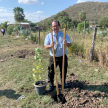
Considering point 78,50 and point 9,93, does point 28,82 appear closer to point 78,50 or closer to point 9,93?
point 9,93

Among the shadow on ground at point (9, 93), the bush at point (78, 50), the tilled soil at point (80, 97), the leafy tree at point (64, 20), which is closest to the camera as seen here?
the tilled soil at point (80, 97)

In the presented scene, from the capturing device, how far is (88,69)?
185 inches

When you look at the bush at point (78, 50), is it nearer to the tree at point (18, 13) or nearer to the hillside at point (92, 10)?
the tree at point (18, 13)

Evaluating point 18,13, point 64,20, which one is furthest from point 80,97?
point 18,13

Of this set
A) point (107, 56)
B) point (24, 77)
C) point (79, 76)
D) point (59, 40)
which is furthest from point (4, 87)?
point (107, 56)

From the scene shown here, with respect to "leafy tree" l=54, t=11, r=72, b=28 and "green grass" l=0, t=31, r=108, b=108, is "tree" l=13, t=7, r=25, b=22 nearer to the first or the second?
"leafy tree" l=54, t=11, r=72, b=28

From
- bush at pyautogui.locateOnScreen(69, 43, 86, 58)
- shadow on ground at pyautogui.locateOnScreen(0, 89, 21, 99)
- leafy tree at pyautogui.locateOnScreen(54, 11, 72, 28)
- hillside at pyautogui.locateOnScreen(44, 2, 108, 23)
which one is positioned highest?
hillside at pyautogui.locateOnScreen(44, 2, 108, 23)

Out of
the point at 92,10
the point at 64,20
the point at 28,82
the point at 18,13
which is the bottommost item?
the point at 28,82

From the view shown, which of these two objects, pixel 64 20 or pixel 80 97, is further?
pixel 64 20

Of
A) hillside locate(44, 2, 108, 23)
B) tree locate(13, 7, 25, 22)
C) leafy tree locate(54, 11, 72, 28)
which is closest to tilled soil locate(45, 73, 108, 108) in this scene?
leafy tree locate(54, 11, 72, 28)

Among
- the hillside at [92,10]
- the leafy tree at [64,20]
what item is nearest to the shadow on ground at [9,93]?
the leafy tree at [64,20]

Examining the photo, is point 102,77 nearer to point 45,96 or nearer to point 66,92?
point 66,92

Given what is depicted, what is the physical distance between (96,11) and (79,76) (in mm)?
74762

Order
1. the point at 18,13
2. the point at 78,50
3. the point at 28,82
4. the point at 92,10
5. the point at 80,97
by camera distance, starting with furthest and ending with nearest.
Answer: the point at 92,10 → the point at 18,13 → the point at 78,50 → the point at 28,82 → the point at 80,97
